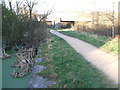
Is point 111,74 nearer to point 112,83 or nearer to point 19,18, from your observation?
point 112,83

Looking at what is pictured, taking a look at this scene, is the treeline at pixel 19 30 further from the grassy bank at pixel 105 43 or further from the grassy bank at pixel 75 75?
the grassy bank at pixel 75 75

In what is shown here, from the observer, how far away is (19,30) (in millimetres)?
14977

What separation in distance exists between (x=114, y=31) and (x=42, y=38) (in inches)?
331

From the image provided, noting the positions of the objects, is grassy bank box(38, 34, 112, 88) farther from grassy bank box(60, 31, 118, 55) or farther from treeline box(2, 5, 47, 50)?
treeline box(2, 5, 47, 50)

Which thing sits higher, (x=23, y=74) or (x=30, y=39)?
(x=30, y=39)

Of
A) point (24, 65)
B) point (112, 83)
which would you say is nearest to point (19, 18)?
point (24, 65)

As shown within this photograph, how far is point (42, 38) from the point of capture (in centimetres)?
1788

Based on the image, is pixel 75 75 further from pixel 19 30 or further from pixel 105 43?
pixel 19 30

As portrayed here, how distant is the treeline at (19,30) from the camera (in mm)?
14023

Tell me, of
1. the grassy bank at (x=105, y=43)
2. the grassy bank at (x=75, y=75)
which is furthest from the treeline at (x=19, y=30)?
the grassy bank at (x=75, y=75)

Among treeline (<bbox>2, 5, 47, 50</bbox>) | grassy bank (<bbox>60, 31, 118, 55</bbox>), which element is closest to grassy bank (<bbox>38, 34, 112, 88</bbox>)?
grassy bank (<bbox>60, 31, 118, 55</bbox>)

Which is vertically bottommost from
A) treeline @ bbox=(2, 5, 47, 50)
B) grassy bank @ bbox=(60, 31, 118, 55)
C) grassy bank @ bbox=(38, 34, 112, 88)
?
grassy bank @ bbox=(38, 34, 112, 88)

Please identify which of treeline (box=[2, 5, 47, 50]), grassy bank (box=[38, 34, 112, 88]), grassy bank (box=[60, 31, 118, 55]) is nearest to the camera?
grassy bank (box=[38, 34, 112, 88])

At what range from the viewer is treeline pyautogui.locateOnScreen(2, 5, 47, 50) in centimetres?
1402
